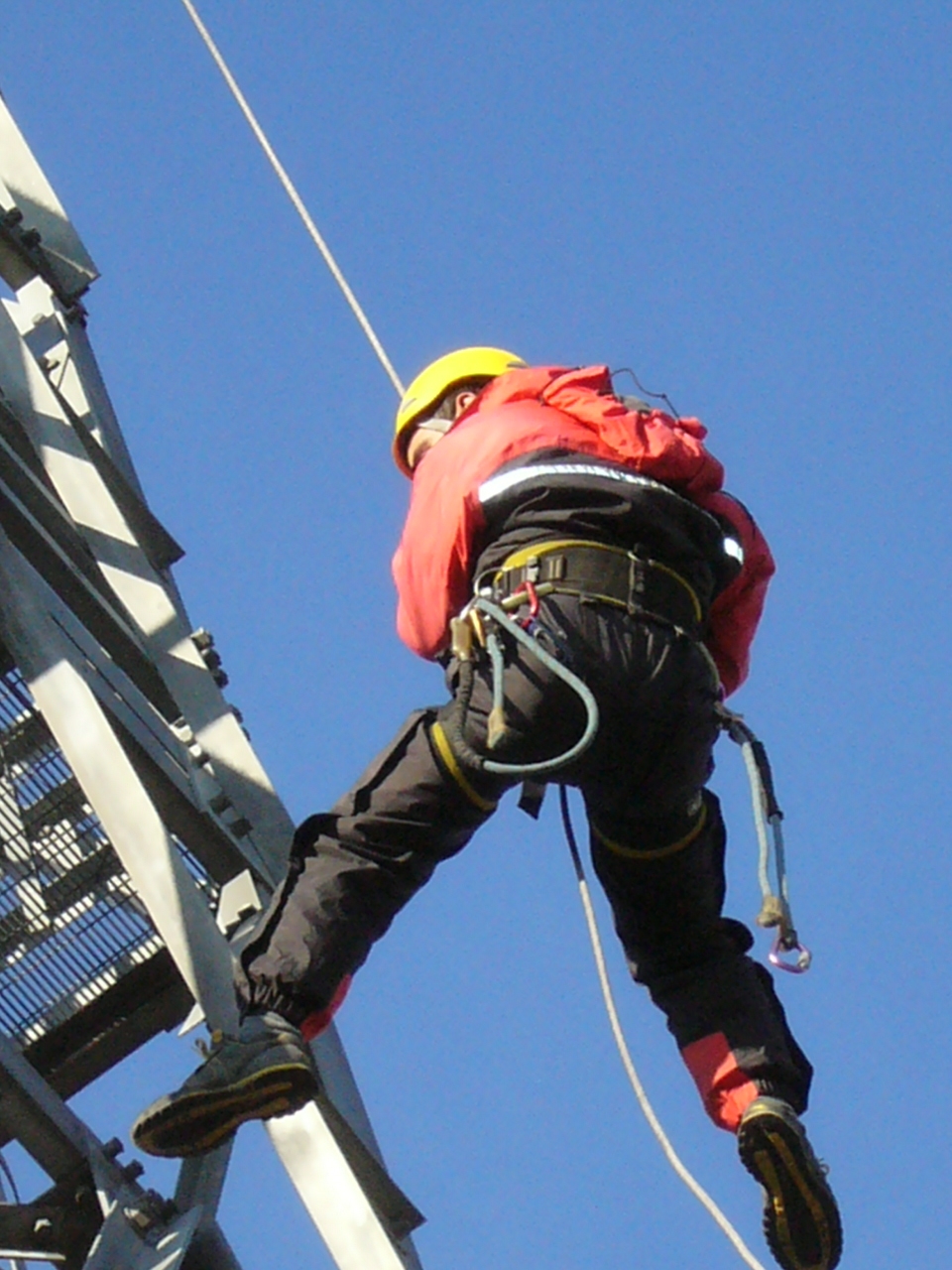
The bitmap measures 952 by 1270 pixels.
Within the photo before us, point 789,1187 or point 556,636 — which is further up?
point 556,636

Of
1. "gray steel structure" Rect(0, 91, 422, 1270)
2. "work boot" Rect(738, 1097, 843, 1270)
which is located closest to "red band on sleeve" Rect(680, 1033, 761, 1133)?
"work boot" Rect(738, 1097, 843, 1270)

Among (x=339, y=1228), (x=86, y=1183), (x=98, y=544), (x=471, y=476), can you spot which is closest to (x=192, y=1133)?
(x=339, y=1228)

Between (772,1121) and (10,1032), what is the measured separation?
229 centimetres

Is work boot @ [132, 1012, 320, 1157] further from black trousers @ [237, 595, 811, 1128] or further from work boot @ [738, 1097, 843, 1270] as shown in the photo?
work boot @ [738, 1097, 843, 1270]

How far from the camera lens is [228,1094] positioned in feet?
18.2

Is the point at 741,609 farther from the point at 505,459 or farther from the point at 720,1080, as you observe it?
the point at 720,1080

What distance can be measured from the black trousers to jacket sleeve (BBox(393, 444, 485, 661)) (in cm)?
17

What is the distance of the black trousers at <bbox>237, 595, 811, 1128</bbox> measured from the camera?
19.3ft

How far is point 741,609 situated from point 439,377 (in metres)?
0.91

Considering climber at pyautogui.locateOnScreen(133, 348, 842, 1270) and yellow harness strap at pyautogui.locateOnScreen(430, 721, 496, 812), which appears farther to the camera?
yellow harness strap at pyautogui.locateOnScreen(430, 721, 496, 812)

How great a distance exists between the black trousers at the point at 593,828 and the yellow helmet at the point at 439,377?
0.83 metres

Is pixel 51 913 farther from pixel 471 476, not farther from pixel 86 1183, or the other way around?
pixel 471 476

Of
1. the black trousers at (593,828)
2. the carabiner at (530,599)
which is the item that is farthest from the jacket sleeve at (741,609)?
the carabiner at (530,599)

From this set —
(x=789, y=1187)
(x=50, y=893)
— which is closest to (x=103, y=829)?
(x=50, y=893)
